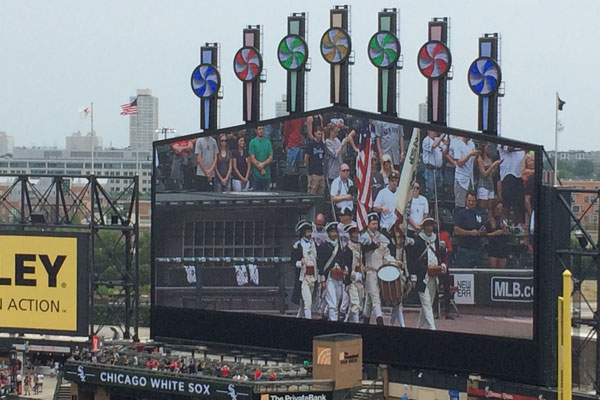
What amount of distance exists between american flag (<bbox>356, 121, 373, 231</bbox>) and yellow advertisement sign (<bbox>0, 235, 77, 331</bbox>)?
53.1ft

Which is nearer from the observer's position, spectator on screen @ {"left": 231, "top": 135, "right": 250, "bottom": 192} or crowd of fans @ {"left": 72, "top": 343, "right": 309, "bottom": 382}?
crowd of fans @ {"left": 72, "top": 343, "right": 309, "bottom": 382}

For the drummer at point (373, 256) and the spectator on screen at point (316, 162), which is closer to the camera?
the drummer at point (373, 256)

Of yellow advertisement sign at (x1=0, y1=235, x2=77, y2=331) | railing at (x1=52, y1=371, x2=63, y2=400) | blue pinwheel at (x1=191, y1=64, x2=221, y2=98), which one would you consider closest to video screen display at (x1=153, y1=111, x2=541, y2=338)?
blue pinwheel at (x1=191, y1=64, x2=221, y2=98)

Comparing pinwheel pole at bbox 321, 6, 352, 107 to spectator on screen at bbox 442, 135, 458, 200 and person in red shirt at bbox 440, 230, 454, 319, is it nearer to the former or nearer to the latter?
spectator on screen at bbox 442, 135, 458, 200

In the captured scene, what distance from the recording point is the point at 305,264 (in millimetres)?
53031

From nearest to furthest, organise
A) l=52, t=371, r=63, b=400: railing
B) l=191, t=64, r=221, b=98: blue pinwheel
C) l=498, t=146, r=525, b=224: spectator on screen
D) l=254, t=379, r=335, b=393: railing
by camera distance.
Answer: l=498, t=146, r=525, b=224: spectator on screen → l=254, t=379, r=335, b=393: railing → l=52, t=371, r=63, b=400: railing → l=191, t=64, r=221, b=98: blue pinwheel

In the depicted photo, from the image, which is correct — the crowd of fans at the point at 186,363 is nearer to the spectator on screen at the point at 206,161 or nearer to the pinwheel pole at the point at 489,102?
the spectator on screen at the point at 206,161

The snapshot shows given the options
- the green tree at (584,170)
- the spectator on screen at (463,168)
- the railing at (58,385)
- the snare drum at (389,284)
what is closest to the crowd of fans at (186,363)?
the railing at (58,385)

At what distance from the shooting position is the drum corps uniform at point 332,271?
51875 mm

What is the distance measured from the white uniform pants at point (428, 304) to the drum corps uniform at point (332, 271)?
392 centimetres

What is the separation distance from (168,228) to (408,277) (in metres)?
13.1

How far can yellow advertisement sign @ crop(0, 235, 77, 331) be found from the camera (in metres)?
61.2

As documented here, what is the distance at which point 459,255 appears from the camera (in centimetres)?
4775

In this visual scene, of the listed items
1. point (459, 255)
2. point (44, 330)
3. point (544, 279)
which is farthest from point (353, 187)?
point (44, 330)
